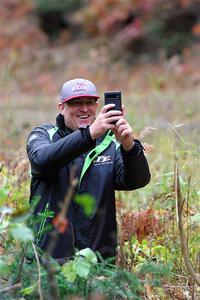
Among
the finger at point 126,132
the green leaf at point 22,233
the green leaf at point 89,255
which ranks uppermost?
the finger at point 126,132

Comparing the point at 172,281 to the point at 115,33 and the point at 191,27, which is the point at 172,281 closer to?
the point at 191,27

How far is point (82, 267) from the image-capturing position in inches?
125

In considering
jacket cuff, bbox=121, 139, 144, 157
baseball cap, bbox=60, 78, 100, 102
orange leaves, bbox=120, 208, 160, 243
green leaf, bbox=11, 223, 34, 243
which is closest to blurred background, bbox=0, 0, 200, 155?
orange leaves, bbox=120, 208, 160, 243

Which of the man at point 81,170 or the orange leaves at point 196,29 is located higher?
the orange leaves at point 196,29

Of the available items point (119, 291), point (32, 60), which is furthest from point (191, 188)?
point (32, 60)

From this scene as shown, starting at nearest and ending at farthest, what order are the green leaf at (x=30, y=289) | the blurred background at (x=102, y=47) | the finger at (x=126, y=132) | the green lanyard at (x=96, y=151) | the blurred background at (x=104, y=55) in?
the green leaf at (x=30, y=289), the finger at (x=126, y=132), the green lanyard at (x=96, y=151), the blurred background at (x=104, y=55), the blurred background at (x=102, y=47)

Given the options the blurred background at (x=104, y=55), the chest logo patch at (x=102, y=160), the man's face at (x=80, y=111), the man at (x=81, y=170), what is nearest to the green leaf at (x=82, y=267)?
the man at (x=81, y=170)

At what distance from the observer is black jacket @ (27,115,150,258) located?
13.9 feet

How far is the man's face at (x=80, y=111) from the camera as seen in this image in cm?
450

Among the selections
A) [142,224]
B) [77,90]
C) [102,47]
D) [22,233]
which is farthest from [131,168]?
[102,47]

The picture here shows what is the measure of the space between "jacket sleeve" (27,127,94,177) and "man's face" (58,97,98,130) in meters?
0.20

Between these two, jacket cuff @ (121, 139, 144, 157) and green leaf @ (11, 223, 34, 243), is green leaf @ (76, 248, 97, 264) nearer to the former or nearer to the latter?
green leaf @ (11, 223, 34, 243)

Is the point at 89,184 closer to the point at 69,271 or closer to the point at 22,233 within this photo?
the point at 69,271

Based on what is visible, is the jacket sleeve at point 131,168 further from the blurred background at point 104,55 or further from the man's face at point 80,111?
the blurred background at point 104,55
